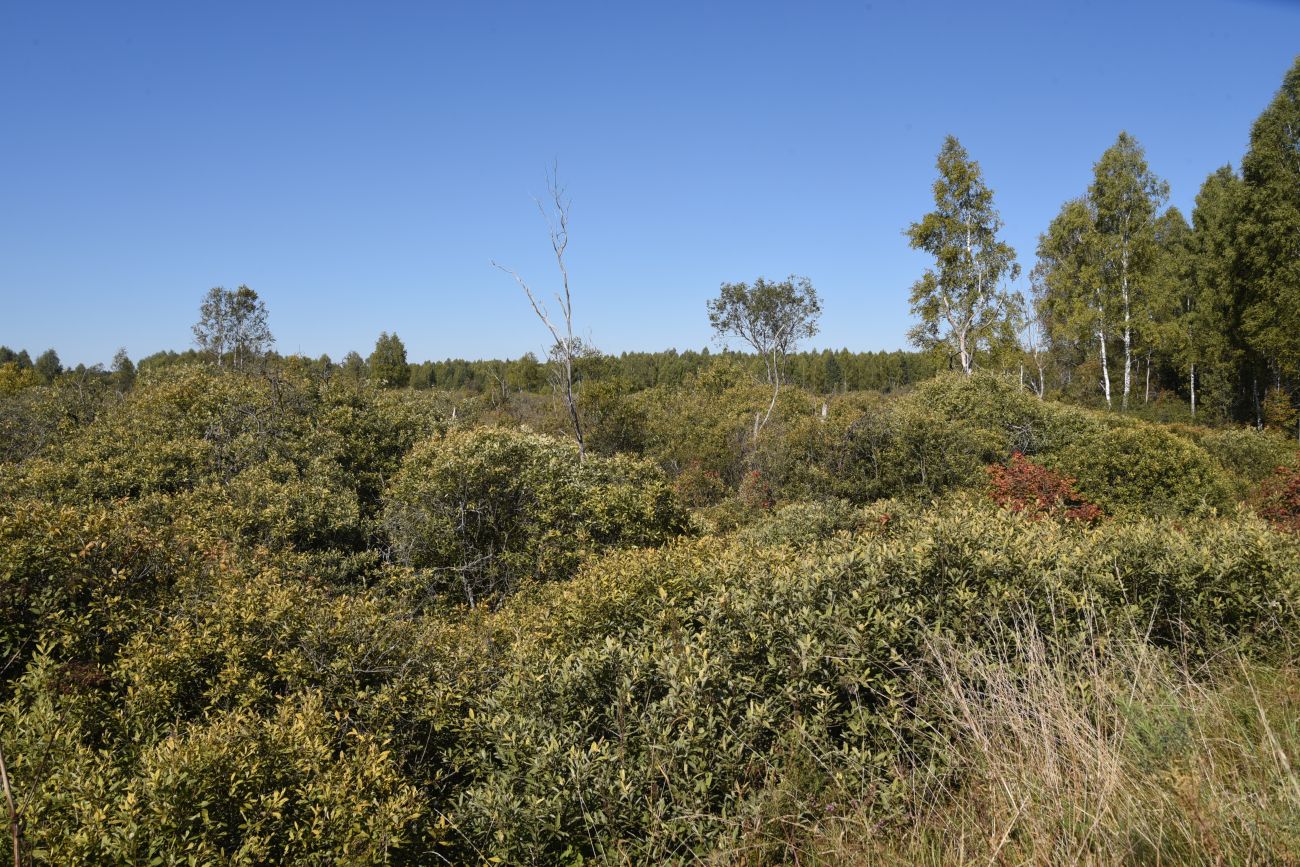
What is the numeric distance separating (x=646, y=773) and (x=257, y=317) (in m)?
58.0

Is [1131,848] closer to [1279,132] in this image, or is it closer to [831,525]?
[831,525]

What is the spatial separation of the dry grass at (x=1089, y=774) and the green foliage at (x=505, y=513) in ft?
22.9

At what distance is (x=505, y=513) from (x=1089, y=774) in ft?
31.7

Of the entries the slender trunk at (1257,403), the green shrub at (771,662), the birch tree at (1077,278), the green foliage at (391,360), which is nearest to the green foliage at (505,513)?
the green shrub at (771,662)

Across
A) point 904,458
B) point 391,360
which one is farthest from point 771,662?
point 391,360

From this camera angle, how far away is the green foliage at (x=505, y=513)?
35.7ft

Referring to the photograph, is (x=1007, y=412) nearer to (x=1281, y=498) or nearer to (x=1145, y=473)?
(x=1145, y=473)

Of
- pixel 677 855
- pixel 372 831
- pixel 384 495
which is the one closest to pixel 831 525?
pixel 384 495

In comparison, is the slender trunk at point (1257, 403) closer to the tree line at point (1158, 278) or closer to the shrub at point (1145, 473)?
the tree line at point (1158, 278)

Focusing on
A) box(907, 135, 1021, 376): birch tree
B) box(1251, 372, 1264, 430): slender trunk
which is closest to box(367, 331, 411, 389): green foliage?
box(907, 135, 1021, 376): birch tree

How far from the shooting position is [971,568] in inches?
203

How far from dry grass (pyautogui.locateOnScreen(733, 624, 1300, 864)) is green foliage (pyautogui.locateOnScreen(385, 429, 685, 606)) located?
22.9 ft

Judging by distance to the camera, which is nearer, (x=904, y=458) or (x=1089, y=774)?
(x=1089, y=774)

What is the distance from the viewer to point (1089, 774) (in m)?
2.99
